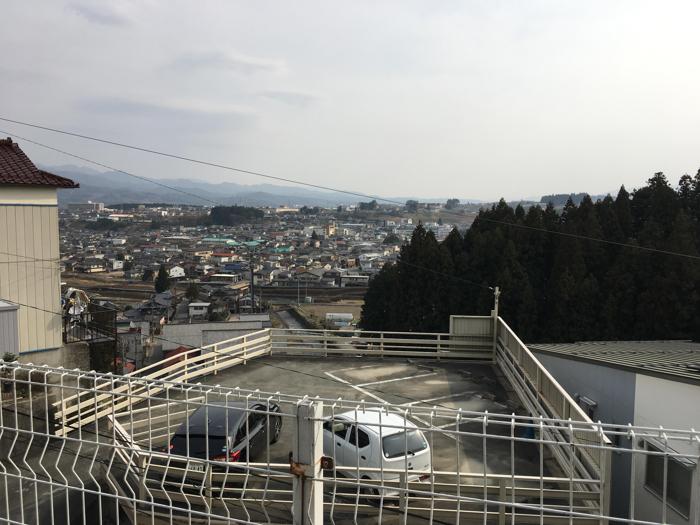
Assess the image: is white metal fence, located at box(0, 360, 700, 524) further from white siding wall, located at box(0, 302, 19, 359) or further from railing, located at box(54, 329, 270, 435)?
white siding wall, located at box(0, 302, 19, 359)

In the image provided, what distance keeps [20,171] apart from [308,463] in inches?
508

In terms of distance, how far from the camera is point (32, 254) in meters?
13.9

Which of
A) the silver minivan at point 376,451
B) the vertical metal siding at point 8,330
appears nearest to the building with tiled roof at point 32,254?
the vertical metal siding at point 8,330

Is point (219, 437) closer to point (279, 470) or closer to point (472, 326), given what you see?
point (279, 470)

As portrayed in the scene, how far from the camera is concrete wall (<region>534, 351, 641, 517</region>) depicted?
38.4 feet

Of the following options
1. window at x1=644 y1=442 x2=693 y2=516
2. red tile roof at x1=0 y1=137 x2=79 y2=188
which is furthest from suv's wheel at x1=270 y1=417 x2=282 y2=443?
red tile roof at x1=0 y1=137 x2=79 y2=188

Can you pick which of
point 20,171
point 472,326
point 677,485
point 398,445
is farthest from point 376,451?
point 20,171

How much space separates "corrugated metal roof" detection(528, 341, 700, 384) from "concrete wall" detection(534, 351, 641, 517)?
0.73 feet

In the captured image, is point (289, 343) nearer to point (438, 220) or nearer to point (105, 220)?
point (105, 220)

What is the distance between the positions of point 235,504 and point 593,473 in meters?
4.81

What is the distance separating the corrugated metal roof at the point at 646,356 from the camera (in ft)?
36.5

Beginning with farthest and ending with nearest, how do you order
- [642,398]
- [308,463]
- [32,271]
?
[32,271]
[642,398]
[308,463]

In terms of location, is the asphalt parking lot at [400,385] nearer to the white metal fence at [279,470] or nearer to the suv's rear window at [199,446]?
the white metal fence at [279,470]

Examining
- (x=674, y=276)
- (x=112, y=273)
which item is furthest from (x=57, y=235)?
(x=112, y=273)
